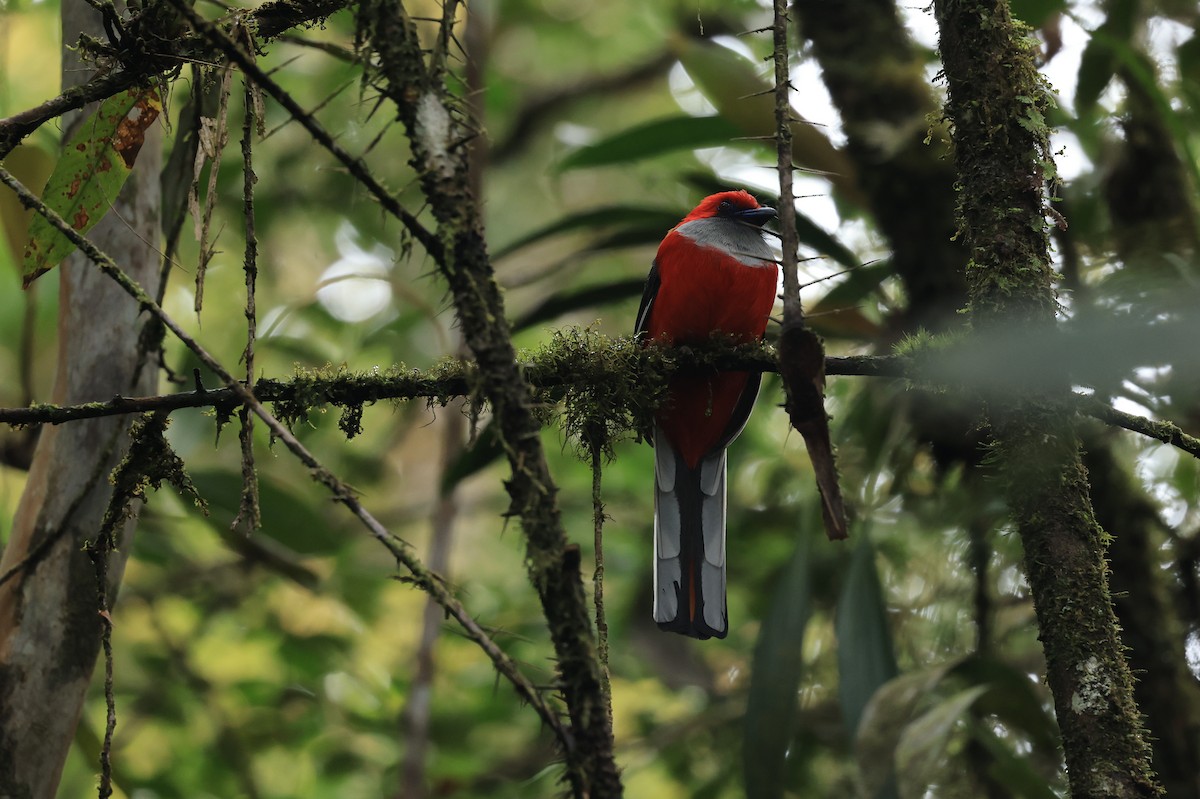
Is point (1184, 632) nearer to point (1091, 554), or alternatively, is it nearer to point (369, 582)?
point (1091, 554)

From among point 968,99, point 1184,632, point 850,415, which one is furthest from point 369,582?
point 968,99

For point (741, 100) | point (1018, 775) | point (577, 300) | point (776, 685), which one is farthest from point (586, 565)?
point (1018, 775)

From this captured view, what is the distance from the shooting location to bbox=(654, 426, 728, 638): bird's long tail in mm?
3283

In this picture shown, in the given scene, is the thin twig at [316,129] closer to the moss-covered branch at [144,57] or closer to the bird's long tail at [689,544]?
the moss-covered branch at [144,57]

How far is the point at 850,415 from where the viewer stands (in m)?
4.43

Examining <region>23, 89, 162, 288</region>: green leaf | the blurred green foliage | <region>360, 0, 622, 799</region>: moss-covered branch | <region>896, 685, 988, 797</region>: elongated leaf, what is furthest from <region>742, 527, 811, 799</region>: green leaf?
<region>23, 89, 162, 288</region>: green leaf

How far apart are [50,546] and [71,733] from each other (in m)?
0.42

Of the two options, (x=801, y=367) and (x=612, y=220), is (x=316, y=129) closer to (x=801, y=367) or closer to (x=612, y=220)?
(x=801, y=367)

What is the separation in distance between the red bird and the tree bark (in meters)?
1.54

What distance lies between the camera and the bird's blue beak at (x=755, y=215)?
4164mm

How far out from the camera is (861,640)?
141 inches

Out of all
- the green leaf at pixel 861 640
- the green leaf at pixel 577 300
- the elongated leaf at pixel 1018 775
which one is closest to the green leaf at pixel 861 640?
A: the green leaf at pixel 861 640

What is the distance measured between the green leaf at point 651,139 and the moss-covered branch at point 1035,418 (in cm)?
254

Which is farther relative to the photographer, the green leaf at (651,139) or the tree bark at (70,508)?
the green leaf at (651,139)
